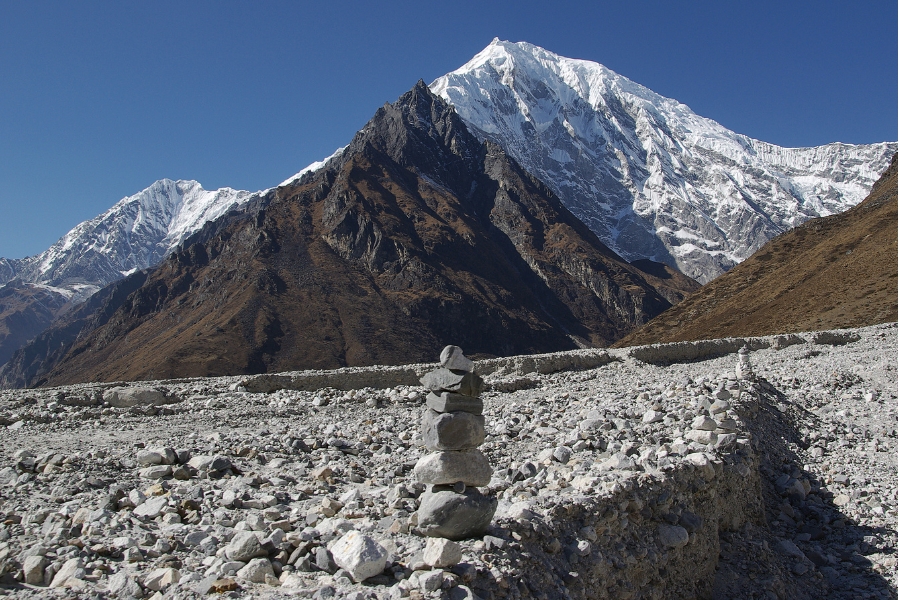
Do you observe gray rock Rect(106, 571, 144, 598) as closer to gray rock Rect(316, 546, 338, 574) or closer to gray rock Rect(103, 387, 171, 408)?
gray rock Rect(316, 546, 338, 574)

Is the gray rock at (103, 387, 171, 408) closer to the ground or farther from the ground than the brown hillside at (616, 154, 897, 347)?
closer to the ground

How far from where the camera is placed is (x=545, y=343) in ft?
382

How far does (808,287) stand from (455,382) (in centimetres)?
6242

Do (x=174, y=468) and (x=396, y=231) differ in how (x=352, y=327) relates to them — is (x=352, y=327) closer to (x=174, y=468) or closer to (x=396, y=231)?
(x=396, y=231)

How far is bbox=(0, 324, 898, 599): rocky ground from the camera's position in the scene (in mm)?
5402

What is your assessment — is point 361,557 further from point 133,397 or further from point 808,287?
point 808,287

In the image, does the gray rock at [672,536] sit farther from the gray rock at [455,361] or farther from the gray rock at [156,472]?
the gray rock at [156,472]

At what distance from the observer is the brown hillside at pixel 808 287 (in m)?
49.2

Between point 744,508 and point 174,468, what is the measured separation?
797 cm

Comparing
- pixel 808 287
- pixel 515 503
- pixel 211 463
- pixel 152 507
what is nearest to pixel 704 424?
pixel 515 503

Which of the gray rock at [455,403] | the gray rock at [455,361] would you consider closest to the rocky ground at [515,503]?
the gray rock at [455,403]

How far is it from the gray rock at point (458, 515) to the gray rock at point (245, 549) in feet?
4.92

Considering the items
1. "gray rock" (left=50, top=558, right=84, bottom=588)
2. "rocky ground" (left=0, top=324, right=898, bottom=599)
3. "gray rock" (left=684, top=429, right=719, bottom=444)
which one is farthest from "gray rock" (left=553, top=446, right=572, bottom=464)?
"gray rock" (left=50, top=558, right=84, bottom=588)

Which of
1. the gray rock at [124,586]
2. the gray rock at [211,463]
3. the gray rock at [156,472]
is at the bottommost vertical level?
the gray rock at [124,586]
